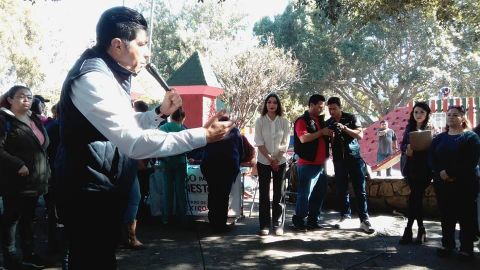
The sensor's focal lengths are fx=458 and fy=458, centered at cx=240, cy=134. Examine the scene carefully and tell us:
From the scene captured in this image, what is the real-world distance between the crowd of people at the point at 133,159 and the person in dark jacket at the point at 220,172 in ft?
0.05

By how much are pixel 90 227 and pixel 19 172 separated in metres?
2.46

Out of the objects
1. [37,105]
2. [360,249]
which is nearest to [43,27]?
[37,105]

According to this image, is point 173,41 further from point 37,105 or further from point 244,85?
point 37,105

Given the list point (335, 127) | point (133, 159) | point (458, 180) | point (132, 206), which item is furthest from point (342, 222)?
point (133, 159)

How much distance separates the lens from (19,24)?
25.8 metres

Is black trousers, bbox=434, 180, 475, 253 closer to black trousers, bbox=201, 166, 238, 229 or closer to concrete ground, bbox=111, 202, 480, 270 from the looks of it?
concrete ground, bbox=111, 202, 480, 270

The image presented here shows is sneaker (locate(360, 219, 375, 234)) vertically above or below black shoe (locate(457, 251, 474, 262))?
above

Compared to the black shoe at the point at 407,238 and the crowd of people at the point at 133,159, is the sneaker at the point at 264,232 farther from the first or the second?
the black shoe at the point at 407,238

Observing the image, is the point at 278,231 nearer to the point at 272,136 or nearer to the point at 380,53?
the point at 272,136

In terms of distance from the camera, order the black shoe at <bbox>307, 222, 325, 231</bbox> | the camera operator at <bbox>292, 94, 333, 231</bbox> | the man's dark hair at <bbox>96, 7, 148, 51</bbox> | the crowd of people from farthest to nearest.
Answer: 1. the black shoe at <bbox>307, 222, 325, 231</bbox>
2. the camera operator at <bbox>292, 94, 333, 231</bbox>
3. the man's dark hair at <bbox>96, 7, 148, 51</bbox>
4. the crowd of people

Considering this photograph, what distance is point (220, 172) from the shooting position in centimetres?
620

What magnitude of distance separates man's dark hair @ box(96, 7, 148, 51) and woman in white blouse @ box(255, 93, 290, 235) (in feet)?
13.5

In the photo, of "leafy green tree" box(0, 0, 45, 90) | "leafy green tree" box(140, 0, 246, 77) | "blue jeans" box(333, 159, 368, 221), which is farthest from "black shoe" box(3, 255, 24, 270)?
"leafy green tree" box(140, 0, 246, 77)

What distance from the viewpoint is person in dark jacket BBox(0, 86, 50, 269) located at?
4.00 metres
